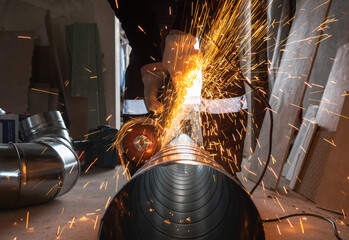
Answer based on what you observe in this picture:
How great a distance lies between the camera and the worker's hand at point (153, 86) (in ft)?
7.32

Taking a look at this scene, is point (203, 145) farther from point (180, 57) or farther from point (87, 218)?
point (87, 218)

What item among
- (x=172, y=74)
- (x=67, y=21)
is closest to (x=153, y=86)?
(x=172, y=74)

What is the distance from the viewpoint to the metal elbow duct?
1931mm

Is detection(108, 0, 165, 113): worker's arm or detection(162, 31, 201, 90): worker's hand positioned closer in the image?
detection(162, 31, 201, 90): worker's hand

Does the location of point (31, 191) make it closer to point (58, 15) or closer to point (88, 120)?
point (88, 120)

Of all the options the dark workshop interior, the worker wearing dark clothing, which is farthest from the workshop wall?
the worker wearing dark clothing

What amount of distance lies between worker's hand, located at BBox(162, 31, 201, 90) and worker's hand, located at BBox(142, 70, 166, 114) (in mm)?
246

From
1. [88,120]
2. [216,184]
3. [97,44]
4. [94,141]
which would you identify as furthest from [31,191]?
[97,44]

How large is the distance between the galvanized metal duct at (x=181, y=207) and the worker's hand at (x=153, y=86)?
68 centimetres

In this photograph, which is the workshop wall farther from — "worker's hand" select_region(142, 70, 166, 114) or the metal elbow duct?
"worker's hand" select_region(142, 70, 166, 114)

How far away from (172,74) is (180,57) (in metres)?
0.14

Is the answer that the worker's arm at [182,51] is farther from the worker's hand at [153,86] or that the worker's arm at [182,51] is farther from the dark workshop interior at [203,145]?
the worker's hand at [153,86]

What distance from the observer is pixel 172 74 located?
2.02 metres

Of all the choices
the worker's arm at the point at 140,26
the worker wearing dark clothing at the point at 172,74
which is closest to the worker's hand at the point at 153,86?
the worker wearing dark clothing at the point at 172,74
